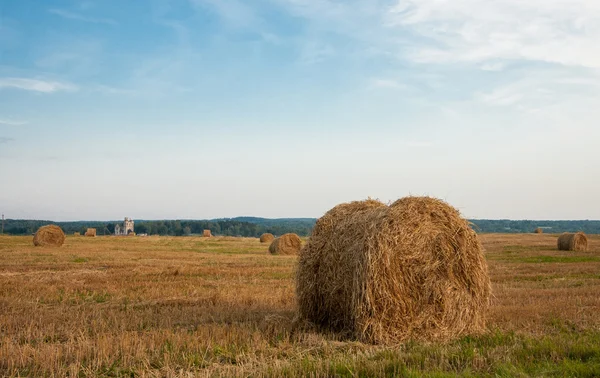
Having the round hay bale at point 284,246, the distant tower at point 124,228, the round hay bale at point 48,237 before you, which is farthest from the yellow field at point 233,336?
the distant tower at point 124,228

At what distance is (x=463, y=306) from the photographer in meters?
8.52

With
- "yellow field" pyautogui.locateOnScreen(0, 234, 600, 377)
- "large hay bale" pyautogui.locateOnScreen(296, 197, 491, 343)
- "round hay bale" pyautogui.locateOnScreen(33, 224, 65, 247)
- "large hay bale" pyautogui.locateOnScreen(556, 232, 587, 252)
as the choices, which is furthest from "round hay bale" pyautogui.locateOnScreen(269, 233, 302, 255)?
"large hay bale" pyautogui.locateOnScreen(296, 197, 491, 343)

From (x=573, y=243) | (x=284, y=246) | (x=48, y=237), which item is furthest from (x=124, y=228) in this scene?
(x=573, y=243)

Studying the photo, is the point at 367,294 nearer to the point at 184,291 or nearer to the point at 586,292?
the point at 184,291

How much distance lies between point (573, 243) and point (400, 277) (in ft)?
85.7

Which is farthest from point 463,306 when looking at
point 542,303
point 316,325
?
point 542,303

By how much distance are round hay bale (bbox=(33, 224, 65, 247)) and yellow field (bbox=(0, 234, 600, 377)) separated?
17.6 meters

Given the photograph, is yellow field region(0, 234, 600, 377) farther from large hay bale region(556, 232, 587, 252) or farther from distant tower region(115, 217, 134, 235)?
distant tower region(115, 217, 134, 235)

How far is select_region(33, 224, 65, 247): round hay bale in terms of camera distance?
30750mm

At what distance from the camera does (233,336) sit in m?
7.67

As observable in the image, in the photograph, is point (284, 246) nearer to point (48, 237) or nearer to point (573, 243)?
point (48, 237)

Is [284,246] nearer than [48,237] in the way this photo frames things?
Yes

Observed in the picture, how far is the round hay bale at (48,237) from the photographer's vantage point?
3075 cm

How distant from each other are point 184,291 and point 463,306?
22.9 ft
